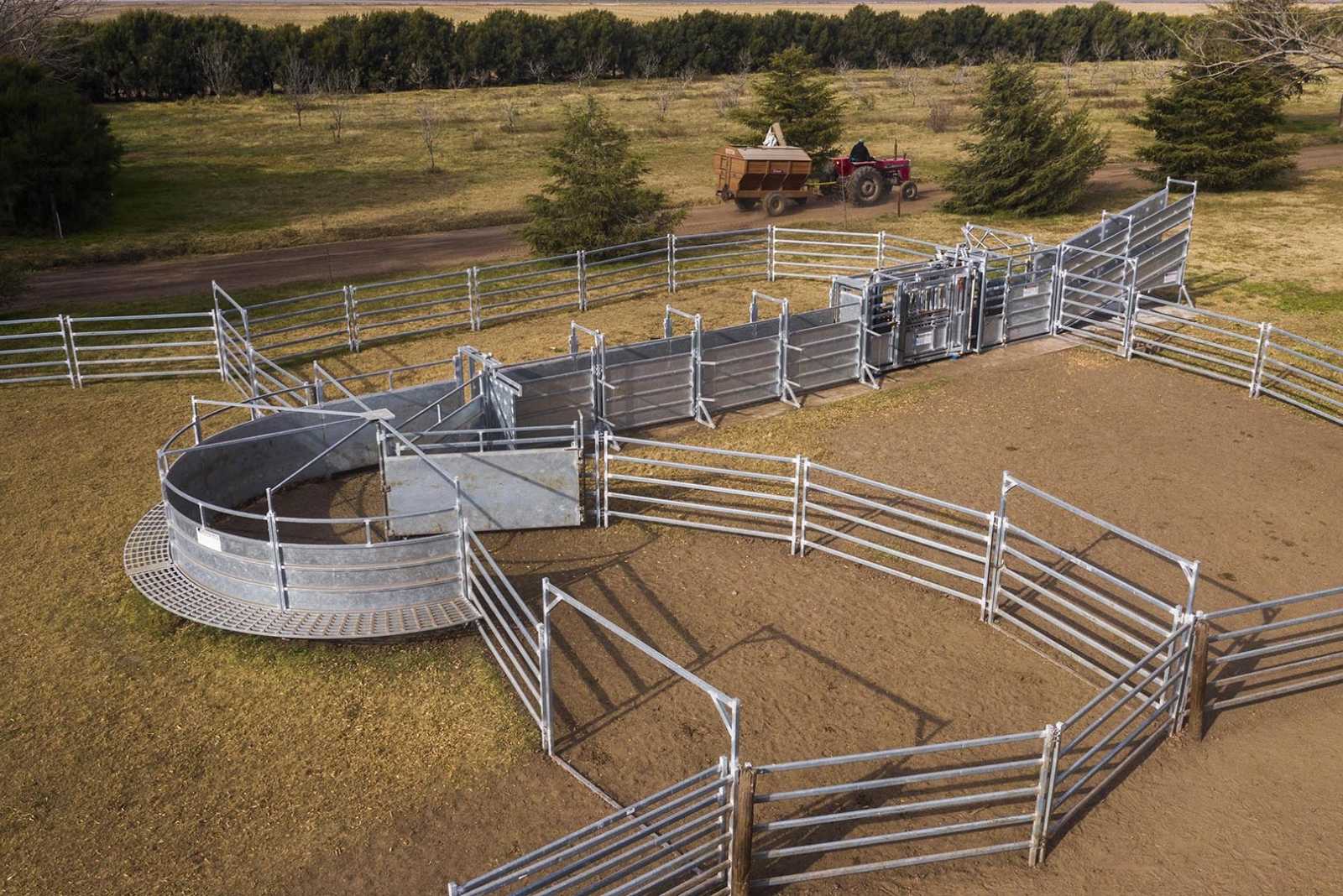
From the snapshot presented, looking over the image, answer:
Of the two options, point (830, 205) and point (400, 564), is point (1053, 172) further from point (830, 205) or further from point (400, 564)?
point (400, 564)

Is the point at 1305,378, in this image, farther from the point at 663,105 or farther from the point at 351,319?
the point at 663,105

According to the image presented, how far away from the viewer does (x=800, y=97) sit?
32844 millimetres

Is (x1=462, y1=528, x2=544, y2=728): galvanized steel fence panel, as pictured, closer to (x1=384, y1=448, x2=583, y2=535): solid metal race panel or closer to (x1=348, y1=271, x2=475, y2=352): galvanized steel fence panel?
(x1=384, y1=448, x2=583, y2=535): solid metal race panel

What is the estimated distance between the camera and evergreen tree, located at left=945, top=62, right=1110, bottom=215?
2952 cm

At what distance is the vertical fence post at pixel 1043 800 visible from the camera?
7809mm

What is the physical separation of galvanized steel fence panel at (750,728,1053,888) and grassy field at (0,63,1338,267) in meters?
22.9

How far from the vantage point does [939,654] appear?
10.6 metres

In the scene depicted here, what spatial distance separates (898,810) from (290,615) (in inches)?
238

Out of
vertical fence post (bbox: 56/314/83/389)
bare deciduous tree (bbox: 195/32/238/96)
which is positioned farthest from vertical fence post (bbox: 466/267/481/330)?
bare deciduous tree (bbox: 195/32/238/96)

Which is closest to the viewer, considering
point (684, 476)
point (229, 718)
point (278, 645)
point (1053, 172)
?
point (229, 718)

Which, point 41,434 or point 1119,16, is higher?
point 1119,16

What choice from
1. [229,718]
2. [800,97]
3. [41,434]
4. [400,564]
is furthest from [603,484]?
[800,97]

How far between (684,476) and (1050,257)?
9.09 m

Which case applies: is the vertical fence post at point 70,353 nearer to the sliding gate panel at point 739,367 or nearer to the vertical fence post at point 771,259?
the sliding gate panel at point 739,367
